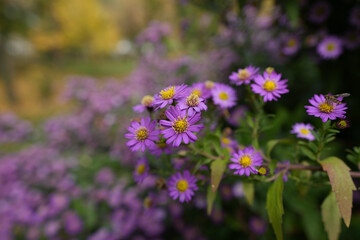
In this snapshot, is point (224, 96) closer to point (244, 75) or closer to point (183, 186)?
point (244, 75)

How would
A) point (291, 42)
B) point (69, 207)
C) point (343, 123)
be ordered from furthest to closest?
1. point (69, 207)
2. point (291, 42)
3. point (343, 123)

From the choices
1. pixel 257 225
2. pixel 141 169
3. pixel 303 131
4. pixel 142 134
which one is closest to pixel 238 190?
pixel 257 225

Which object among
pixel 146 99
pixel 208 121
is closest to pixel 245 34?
pixel 208 121

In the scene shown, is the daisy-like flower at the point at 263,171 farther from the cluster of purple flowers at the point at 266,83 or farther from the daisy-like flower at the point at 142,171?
the daisy-like flower at the point at 142,171

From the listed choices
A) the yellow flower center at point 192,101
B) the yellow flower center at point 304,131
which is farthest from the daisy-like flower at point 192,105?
the yellow flower center at point 304,131

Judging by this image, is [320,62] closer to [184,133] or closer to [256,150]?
[256,150]
